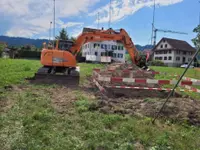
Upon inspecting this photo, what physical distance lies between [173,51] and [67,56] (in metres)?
57.5

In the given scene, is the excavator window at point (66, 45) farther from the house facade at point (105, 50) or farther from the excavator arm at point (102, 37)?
the house facade at point (105, 50)

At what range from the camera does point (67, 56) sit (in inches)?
414

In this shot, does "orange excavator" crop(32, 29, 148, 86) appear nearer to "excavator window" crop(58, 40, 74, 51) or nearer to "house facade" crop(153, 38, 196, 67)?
"excavator window" crop(58, 40, 74, 51)

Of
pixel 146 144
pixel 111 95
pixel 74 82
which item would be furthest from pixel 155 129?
pixel 74 82

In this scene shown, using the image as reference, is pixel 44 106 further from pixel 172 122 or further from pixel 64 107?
pixel 172 122

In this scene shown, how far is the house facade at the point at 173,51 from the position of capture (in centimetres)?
6294

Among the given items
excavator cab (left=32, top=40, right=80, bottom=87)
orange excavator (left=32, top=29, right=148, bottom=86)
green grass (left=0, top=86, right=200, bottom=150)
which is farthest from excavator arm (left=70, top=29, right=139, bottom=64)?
green grass (left=0, top=86, right=200, bottom=150)

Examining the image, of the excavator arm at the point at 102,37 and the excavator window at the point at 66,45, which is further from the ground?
the excavator arm at the point at 102,37

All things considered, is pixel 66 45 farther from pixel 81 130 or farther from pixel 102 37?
pixel 81 130

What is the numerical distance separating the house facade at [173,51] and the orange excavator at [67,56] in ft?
180

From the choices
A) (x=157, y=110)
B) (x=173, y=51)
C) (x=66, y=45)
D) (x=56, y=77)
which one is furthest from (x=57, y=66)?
(x=173, y=51)

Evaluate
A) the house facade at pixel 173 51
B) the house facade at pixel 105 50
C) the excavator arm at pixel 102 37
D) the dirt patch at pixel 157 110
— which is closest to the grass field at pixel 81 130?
the dirt patch at pixel 157 110

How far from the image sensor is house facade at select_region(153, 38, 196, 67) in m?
62.9

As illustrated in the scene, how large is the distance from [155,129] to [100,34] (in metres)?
7.57
